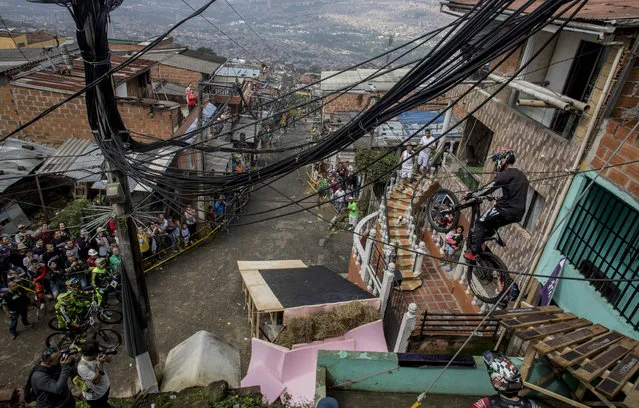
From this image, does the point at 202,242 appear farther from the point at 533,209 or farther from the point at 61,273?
the point at 533,209

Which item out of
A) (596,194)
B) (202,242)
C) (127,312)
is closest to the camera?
(127,312)

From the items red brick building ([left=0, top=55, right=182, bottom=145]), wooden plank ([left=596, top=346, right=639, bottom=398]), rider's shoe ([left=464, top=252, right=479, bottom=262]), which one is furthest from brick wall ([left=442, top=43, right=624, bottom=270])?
red brick building ([left=0, top=55, right=182, bottom=145])

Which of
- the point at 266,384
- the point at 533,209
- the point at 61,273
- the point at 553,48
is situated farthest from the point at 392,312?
→ the point at 61,273

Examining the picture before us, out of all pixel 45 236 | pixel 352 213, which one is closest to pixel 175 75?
pixel 352 213

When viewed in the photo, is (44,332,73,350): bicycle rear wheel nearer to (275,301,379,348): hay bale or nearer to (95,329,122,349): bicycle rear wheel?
(95,329,122,349): bicycle rear wheel

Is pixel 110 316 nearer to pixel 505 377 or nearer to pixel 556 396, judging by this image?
pixel 505 377

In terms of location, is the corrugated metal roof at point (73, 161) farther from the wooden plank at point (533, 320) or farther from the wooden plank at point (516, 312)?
the wooden plank at point (533, 320)
